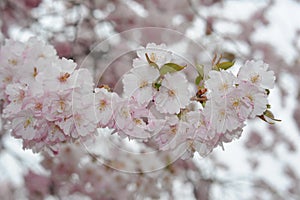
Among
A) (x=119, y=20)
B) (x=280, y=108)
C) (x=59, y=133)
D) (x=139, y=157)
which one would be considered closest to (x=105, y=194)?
(x=139, y=157)

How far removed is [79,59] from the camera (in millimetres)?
2178

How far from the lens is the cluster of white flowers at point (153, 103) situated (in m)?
0.85

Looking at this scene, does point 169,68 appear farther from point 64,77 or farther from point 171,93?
point 64,77

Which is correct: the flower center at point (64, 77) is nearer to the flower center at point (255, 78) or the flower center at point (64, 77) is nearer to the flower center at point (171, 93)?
the flower center at point (171, 93)

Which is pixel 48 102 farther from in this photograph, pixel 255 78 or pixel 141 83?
pixel 255 78

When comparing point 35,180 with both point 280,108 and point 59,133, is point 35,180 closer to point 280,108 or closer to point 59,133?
point 59,133

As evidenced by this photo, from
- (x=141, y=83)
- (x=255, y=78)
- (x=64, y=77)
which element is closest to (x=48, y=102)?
(x=64, y=77)

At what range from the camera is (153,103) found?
86 centimetres

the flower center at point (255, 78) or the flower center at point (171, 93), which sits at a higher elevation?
the flower center at point (255, 78)

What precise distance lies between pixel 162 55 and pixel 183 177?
1.78 metres

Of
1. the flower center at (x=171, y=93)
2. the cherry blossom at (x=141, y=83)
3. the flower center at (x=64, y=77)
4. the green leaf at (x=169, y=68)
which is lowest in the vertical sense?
the flower center at (x=171, y=93)

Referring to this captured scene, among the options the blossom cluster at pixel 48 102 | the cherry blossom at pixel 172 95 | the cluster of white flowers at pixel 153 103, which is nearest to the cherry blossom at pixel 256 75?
the cluster of white flowers at pixel 153 103

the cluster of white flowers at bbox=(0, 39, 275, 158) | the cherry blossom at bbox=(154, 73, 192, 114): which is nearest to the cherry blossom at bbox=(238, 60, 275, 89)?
the cluster of white flowers at bbox=(0, 39, 275, 158)

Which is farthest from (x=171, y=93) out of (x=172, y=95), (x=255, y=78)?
(x=255, y=78)
